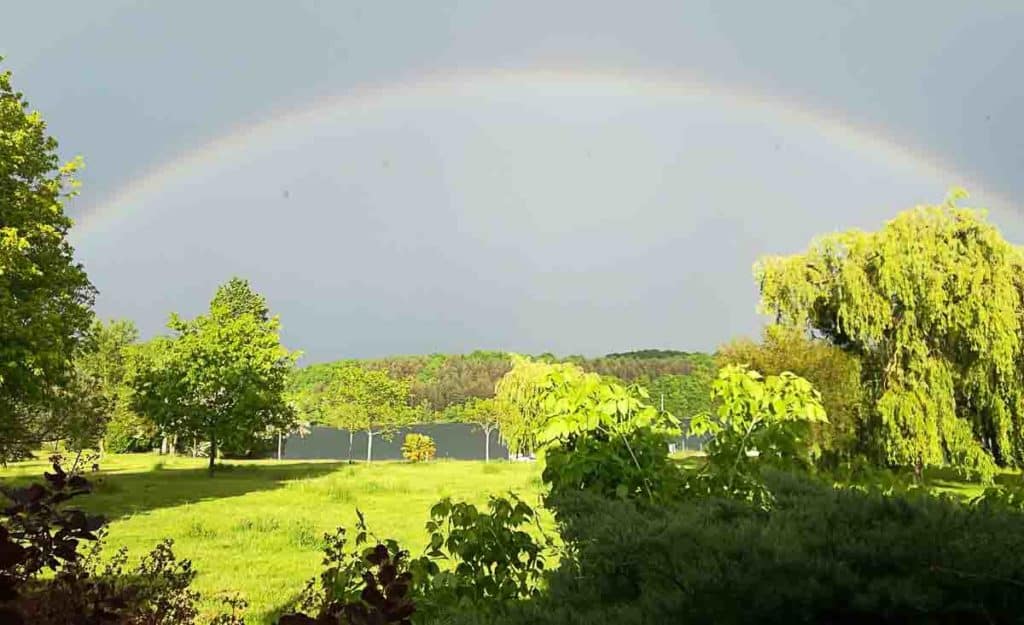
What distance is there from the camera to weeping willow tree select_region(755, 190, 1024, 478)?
1628 cm

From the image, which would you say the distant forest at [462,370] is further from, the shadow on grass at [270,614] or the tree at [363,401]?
the shadow on grass at [270,614]

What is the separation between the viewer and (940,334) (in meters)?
16.9

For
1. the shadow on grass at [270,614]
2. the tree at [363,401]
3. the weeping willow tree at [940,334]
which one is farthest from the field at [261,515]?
the tree at [363,401]

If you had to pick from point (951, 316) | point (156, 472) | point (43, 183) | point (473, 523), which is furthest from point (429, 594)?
point (156, 472)

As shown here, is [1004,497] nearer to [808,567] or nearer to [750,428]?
[750,428]

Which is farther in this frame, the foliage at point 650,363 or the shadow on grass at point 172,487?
the foliage at point 650,363

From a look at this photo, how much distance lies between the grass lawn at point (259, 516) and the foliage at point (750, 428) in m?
1.15

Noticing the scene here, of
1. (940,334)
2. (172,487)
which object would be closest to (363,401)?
(172,487)

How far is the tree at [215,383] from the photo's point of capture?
21391 mm

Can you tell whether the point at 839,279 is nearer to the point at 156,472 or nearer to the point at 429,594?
the point at 429,594

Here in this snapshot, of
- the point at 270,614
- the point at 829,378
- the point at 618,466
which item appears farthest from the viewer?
the point at 829,378

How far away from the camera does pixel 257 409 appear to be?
22016mm

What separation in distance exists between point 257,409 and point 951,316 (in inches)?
792

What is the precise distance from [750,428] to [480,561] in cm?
200
